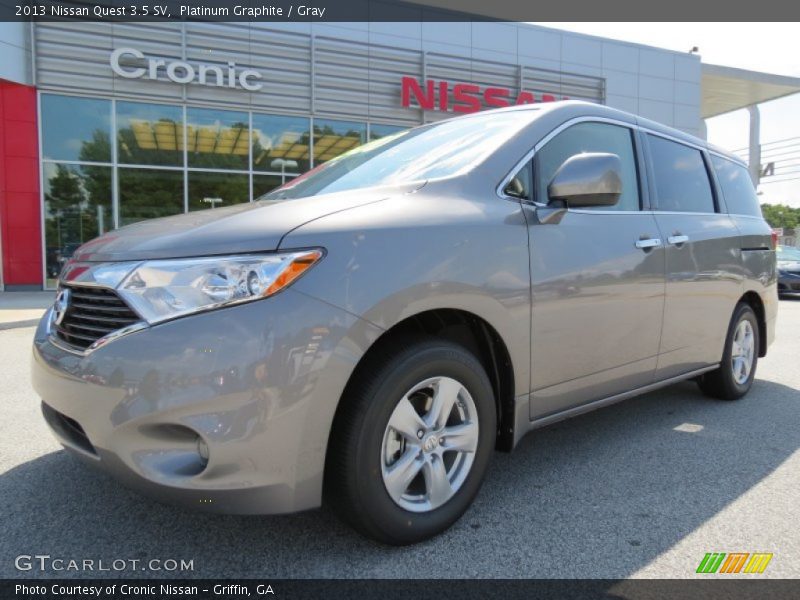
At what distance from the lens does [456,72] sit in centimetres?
1587

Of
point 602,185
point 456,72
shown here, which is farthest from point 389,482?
point 456,72

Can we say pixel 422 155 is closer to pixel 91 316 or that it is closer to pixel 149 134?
pixel 91 316

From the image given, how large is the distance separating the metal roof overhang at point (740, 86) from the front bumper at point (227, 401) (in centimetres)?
2394

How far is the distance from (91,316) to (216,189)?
12.6 m

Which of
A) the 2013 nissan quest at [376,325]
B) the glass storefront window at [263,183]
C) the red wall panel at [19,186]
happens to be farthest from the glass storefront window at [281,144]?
the 2013 nissan quest at [376,325]

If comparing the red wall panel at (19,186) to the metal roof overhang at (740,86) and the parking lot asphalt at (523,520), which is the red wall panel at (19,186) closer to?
the parking lot asphalt at (523,520)

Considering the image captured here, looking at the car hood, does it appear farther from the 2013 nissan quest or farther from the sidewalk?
the sidewalk

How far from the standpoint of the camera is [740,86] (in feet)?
78.3

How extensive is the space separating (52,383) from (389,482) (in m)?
1.23

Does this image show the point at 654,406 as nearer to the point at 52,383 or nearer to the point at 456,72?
the point at 52,383

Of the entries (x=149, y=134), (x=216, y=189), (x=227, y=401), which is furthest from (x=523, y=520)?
(x=149, y=134)

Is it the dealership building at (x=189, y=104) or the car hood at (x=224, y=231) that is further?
the dealership building at (x=189, y=104)

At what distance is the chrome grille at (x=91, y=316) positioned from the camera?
75.8 inches
